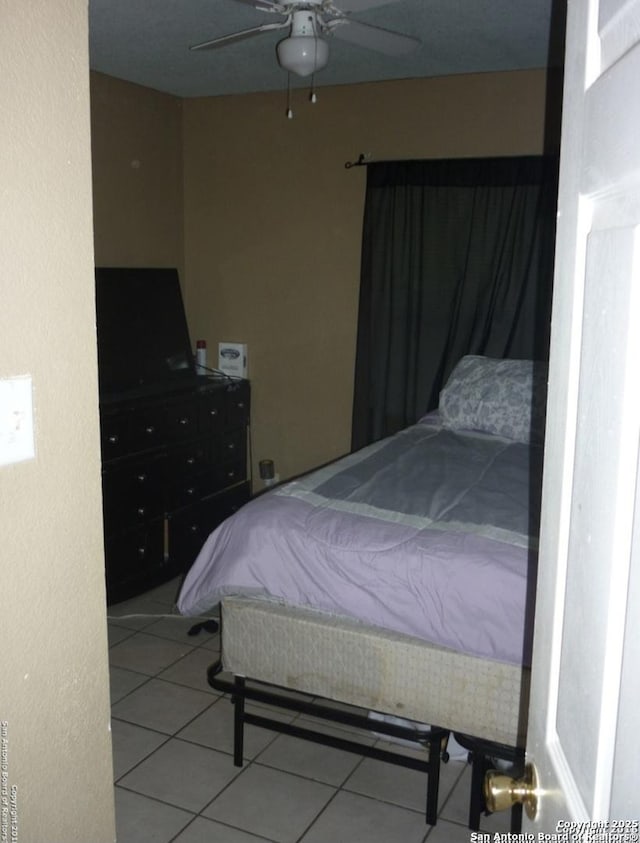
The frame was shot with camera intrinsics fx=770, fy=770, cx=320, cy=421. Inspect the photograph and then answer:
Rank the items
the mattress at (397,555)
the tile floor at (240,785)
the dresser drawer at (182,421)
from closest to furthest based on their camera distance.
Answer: the mattress at (397,555), the tile floor at (240,785), the dresser drawer at (182,421)

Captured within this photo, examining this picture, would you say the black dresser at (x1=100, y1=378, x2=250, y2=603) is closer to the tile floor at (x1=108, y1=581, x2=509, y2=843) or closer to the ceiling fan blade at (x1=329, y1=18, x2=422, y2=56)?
the tile floor at (x1=108, y1=581, x2=509, y2=843)

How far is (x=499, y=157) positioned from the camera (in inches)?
148

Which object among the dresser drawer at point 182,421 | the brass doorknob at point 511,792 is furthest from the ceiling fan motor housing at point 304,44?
the brass doorknob at point 511,792

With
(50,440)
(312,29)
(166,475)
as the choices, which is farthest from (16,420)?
(166,475)

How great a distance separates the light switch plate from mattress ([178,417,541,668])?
1301 mm

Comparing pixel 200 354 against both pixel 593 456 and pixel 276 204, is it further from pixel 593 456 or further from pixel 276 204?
pixel 593 456

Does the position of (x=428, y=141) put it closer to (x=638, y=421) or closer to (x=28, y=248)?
(x=28, y=248)

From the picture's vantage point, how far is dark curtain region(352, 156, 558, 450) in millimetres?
3723

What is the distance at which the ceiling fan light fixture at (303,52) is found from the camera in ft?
8.11

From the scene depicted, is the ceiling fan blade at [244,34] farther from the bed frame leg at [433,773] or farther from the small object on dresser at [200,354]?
the bed frame leg at [433,773]

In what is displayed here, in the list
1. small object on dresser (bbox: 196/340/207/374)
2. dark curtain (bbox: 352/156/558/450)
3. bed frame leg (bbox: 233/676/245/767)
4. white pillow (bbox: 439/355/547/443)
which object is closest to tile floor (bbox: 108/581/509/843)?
bed frame leg (bbox: 233/676/245/767)

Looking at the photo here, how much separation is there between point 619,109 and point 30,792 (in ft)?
3.91

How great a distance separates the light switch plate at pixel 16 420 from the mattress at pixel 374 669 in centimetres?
139

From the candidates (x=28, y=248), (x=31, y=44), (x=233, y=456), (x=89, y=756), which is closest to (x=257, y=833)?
(x=89, y=756)
